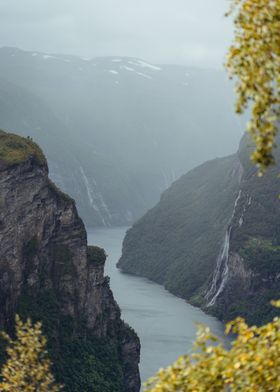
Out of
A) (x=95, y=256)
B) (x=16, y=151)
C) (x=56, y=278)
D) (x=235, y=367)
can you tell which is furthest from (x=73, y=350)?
(x=235, y=367)

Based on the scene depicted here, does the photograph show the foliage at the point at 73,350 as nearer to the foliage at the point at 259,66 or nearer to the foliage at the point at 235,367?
the foliage at the point at 235,367

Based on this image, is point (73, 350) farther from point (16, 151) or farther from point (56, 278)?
point (16, 151)

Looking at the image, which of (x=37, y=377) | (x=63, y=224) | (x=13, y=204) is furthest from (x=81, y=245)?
(x=37, y=377)

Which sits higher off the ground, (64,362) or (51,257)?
(51,257)

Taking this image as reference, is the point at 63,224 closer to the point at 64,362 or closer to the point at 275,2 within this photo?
the point at 64,362

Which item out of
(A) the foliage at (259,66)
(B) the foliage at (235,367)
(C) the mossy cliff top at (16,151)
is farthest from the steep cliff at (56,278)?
(A) the foliage at (259,66)

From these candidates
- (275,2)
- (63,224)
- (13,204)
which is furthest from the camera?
(63,224)

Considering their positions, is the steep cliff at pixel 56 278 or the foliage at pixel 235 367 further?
the steep cliff at pixel 56 278
